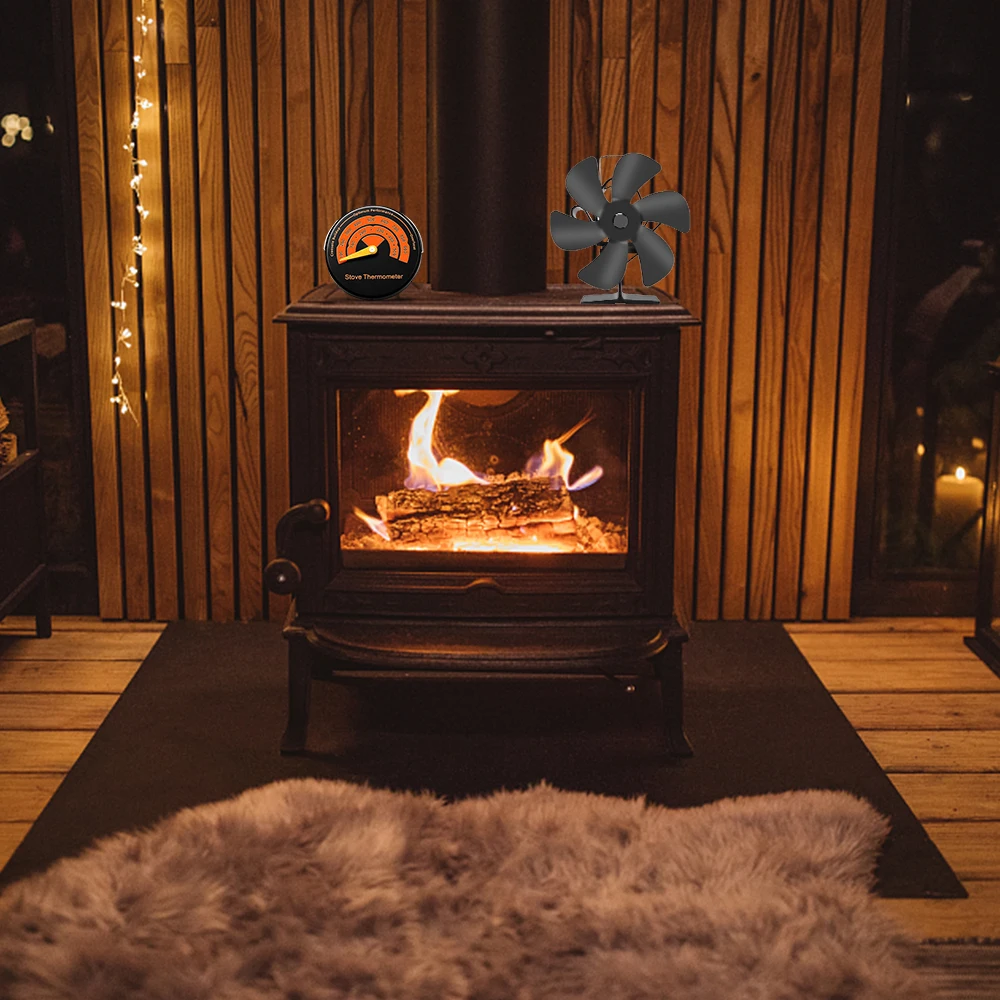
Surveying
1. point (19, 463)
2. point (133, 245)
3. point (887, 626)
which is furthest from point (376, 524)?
point (887, 626)

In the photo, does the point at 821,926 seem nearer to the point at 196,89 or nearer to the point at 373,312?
the point at 373,312

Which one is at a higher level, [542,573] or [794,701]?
[542,573]

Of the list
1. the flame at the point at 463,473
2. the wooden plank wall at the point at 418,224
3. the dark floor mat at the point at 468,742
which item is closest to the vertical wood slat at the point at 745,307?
the wooden plank wall at the point at 418,224

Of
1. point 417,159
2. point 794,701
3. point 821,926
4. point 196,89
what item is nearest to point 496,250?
point 417,159

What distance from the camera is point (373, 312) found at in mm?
3178

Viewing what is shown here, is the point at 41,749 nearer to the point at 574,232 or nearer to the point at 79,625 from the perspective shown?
the point at 79,625

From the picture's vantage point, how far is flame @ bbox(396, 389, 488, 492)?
11.0 feet

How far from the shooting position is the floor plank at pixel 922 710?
3568 millimetres

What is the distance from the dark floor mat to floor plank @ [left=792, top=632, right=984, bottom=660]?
145 millimetres

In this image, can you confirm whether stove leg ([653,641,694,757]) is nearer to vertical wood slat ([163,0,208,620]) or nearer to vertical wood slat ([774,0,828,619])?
vertical wood slat ([774,0,828,619])

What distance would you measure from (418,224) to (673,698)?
5.16 feet

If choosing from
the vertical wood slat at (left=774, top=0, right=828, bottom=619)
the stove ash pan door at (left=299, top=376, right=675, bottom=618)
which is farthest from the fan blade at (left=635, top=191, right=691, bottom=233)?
the vertical wood slat at (left=774, top=0, right=828, bottom=619)

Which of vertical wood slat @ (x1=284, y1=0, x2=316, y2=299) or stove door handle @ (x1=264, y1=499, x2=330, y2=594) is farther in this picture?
vertical wood slat @ (x1=284, y1=0, x2=316, y2=299)

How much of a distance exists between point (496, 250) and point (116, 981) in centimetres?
184
